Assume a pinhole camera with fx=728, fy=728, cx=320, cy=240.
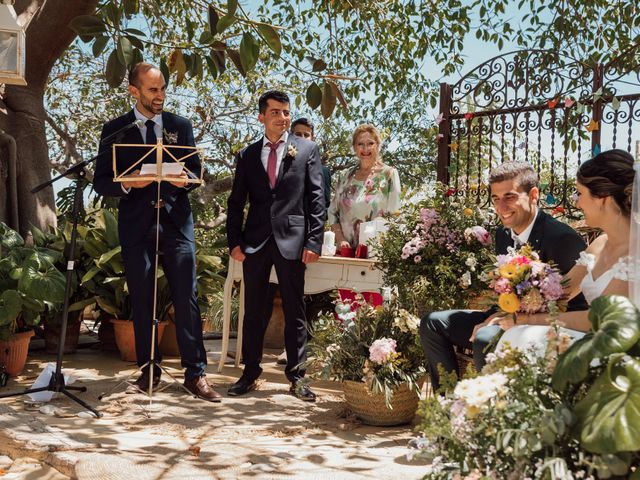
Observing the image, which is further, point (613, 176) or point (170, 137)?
point (170, 137)

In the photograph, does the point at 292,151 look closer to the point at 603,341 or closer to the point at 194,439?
the point at 194,439

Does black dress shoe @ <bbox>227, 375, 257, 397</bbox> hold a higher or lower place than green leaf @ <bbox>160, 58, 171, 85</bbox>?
lower

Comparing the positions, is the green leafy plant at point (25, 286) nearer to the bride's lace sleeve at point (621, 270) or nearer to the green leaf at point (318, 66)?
the green leaf at point (318, 66)

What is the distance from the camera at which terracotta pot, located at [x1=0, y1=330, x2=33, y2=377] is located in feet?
17.6

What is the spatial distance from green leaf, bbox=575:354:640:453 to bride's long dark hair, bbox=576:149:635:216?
4.38 ft

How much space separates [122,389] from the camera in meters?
5.12

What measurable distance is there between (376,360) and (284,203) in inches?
53.7

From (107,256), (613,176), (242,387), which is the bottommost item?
(242,387)

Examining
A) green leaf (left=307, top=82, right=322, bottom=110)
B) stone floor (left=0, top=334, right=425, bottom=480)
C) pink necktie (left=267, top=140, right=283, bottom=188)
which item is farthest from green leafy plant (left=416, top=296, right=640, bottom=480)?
pink necktie (left=267, top=140, right=283, bottom=188)

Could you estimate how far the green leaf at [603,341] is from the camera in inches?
77.6

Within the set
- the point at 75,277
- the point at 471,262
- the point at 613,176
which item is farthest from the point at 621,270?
the point at 75,277

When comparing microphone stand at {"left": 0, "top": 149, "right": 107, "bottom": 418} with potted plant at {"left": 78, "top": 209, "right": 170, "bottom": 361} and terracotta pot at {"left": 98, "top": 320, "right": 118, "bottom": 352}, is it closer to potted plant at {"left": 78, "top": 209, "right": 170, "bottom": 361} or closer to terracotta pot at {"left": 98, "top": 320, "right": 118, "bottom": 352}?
potted plant at {"left": 78, "top": 209, "right": 170, "bottom": 361}

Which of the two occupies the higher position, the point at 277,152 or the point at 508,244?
the point at 277,152

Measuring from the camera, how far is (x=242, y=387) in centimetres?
507
